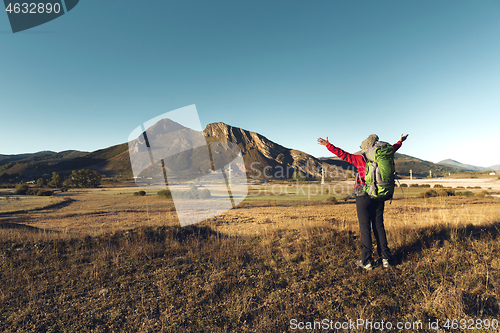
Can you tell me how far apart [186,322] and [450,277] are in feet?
16.3

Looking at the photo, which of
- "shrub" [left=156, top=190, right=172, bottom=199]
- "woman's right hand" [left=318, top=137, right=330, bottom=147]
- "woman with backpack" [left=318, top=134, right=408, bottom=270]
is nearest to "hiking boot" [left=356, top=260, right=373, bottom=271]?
"woman with backpack" [left=318, top=134, right=408, bottom=270]

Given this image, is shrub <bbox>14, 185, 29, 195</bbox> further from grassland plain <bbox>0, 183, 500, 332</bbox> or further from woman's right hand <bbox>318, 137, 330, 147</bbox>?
woman's right hand <bbox>318, 137, 330, 147</bbox>

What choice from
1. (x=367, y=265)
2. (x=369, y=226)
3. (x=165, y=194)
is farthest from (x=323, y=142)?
(x=165, y=194)

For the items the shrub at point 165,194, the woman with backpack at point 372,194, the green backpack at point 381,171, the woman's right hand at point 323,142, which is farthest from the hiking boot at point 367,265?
the shrub at point 165,194

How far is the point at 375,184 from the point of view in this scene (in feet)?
14.4

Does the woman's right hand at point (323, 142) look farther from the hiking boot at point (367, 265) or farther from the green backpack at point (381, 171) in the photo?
the hiking boot at point (367, 265)

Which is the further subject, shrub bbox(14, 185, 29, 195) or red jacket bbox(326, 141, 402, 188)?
shrub bbox(14, 185, 29, 195)

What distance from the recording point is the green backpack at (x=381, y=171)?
14.1 feet

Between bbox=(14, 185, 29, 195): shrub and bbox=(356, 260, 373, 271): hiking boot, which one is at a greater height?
bbox=(14, 185, 29, 195): shrub

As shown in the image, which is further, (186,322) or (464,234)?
(464,234)

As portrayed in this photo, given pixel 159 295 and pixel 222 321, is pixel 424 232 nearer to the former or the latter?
pixel 222 321

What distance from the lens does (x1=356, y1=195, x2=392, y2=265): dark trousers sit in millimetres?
4504

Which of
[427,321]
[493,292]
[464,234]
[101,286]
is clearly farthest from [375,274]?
[101,286]

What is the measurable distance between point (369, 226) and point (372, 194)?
2.69 ft
